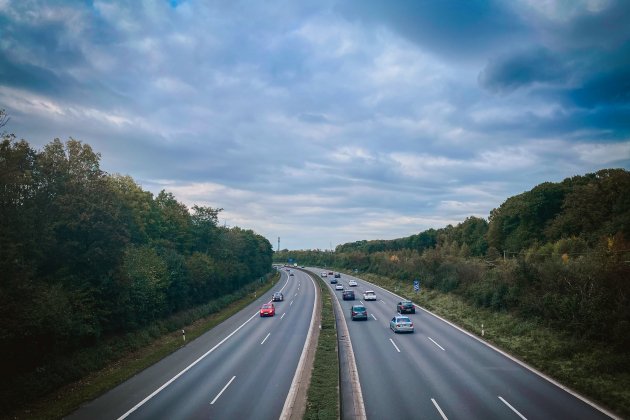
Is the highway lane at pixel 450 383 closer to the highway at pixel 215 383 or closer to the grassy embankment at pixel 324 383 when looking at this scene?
the grassy embankment at pixel 324 383

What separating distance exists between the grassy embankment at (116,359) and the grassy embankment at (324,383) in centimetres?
981

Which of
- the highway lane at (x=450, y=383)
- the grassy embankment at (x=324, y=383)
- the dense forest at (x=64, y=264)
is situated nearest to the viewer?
the grassy embankment at (x=324, y=383)

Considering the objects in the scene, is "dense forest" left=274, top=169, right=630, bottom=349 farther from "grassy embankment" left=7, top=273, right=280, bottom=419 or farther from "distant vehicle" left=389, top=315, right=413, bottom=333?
"grassy embankment" left=7, top=273, right=280, bottom=419

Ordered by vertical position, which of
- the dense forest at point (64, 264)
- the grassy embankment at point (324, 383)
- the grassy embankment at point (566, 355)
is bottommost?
the grassy embankment at point (324, 383)

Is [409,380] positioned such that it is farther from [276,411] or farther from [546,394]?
[276,411]

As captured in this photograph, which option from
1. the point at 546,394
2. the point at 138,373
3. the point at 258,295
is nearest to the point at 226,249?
the point at 258,295

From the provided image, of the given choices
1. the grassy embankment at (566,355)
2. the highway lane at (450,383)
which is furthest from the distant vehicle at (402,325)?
the grassy embankment at (566,355)

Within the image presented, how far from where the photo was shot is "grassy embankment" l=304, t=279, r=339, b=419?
1386 cm

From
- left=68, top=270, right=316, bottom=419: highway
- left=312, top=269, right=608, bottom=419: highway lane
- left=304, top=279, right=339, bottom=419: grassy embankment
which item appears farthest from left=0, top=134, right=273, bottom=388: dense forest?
left=312, top=269, right=608, bottom=419: highway lane

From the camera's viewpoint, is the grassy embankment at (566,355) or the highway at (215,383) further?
the grassy embankment at (566,355)

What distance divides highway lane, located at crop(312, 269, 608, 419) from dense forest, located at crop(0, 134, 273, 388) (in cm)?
1542

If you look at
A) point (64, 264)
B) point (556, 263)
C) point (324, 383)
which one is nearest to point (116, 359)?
point (64, 264)

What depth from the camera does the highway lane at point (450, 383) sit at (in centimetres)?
1405

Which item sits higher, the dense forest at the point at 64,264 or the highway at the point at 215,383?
the dense forest at the point at 64,264
